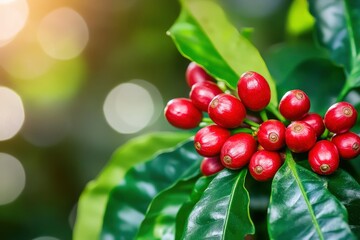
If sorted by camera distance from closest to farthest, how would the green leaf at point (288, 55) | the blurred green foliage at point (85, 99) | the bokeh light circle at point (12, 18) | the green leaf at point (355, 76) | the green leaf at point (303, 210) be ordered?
the green leaf at point (303, 210)
the green leaf at point (355, 76)
the green leaf at point (288, 55)
the blurred green foliage at point (85, 99)
the bokeh light circle at point (12, 18)

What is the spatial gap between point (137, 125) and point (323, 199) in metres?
2.17

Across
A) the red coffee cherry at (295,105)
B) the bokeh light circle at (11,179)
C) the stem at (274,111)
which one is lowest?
the bokeh light circle at (11,179)

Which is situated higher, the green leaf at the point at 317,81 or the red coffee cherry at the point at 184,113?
the red coffee cherry at the point at 184,113

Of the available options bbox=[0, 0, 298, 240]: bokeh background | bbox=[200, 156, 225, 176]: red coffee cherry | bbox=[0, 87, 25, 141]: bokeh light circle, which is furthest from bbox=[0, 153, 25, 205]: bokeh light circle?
bbox=[200, 156, 225, 176]: red coffee cherry

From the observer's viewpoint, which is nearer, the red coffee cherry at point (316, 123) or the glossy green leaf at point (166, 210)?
the red coffee cherry at point (316, 123)

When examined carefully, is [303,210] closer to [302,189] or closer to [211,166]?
[302,189]

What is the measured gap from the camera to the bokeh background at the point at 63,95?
2660 millimetres

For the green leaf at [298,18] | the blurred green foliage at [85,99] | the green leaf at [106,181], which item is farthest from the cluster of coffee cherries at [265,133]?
the blurred green foliage at [85,99]

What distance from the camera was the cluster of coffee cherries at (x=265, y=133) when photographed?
32.6 inches

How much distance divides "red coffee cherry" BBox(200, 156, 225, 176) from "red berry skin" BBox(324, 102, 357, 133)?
0.18 m

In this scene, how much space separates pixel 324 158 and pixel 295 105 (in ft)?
0.32

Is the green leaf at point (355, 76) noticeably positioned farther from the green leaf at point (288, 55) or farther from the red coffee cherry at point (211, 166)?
the green leaf at point (288, 55)

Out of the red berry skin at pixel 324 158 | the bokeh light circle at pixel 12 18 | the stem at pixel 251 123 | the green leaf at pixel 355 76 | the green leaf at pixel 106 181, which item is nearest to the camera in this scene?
the red berry skin at pixel 324 158

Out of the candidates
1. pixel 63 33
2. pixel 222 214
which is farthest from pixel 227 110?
pixel 63 33
